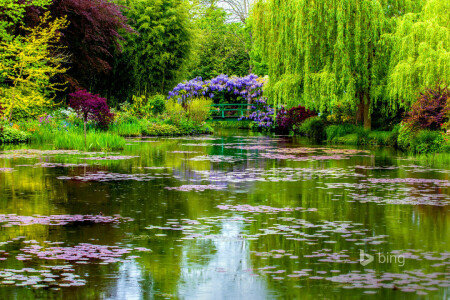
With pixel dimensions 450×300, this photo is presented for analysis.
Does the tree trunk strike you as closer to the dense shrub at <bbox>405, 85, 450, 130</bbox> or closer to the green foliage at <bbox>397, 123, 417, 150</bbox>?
the green foliage at <bbox>397, 123, 417, 150</bbox>

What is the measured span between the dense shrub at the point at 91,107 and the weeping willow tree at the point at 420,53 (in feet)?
38.8

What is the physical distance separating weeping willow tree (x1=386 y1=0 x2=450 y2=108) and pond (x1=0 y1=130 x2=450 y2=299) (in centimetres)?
774

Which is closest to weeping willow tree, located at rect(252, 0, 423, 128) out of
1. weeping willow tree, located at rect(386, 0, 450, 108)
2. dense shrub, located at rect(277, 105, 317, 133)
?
weeping willow tree, located at rect(386, 0, 450, 108)

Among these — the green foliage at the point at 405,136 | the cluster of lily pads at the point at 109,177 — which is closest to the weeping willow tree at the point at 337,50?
the green foliage at the point at 405,136

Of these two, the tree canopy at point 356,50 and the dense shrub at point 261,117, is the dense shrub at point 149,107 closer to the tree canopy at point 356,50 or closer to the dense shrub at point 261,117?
the dense shrub at point 261,117

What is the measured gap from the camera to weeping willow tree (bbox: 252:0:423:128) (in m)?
24.2

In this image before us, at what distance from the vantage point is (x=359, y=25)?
79.2ft

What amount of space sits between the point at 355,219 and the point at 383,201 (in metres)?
1.81

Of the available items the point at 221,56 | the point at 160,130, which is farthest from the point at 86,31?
the point at 221,56

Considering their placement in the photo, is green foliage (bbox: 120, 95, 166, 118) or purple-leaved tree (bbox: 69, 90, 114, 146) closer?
purple-leaved tree (bbox: 69, 90, 114, 146)

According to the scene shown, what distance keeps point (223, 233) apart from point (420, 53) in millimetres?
16688

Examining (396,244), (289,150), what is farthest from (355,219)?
(289,150)

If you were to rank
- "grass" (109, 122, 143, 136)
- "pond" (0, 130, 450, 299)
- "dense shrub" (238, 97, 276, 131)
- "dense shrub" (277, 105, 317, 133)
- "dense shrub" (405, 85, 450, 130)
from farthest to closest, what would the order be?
1. "dense shrub" (238, 97, 276, 131)
2. "dense shrub" (277, 105, 317, 133)
3. "grass" (109, 122, 143, 136)
4. "dense shrub" (405, 85, 450, 130)
5. "pond" (0, 130, 450, 299)

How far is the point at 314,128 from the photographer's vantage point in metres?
31.5
